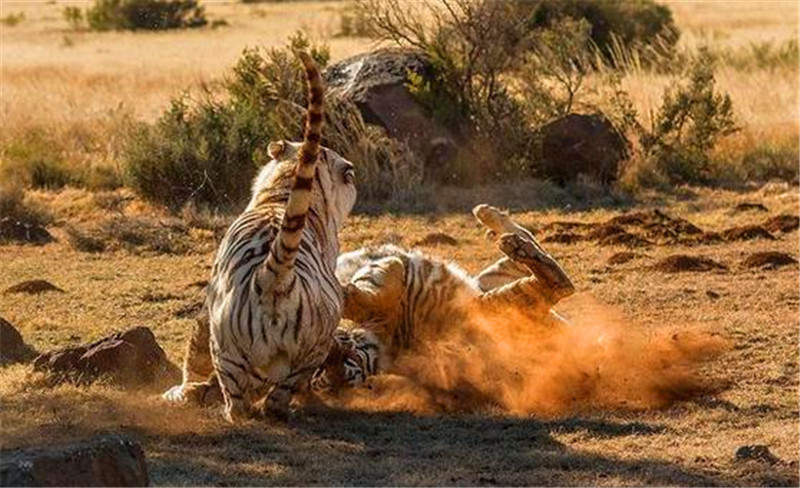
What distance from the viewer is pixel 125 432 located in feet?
26.2

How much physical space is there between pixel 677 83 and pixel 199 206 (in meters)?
6.31

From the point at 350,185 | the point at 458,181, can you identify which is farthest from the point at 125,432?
the point at 458,181

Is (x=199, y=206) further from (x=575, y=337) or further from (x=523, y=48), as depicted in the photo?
(x=575, y=337)

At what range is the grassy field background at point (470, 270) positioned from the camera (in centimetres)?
750

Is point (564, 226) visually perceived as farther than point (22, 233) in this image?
Yes

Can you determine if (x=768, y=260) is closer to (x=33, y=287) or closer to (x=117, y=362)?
(x=33, y=287)

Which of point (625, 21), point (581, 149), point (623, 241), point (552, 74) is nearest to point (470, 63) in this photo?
point (552, 74)

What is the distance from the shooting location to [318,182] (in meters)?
9.10

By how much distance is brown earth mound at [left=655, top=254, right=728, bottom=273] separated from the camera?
13.7m

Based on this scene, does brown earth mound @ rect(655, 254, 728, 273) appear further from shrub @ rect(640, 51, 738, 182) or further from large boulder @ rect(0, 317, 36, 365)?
shrub @ rect(640, 51, 738, 182)

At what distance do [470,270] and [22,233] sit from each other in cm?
433

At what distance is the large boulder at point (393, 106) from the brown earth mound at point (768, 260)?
5.22 m

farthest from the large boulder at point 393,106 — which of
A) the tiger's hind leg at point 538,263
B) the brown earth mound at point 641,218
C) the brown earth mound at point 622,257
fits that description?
the tiger's hind leg at point 538,263

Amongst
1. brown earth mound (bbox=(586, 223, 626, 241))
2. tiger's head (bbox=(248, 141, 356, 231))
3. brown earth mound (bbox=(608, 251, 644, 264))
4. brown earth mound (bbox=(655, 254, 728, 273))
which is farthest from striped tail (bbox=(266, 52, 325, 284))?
brown earth mound (bbox=(586, 223, 626, 241))
